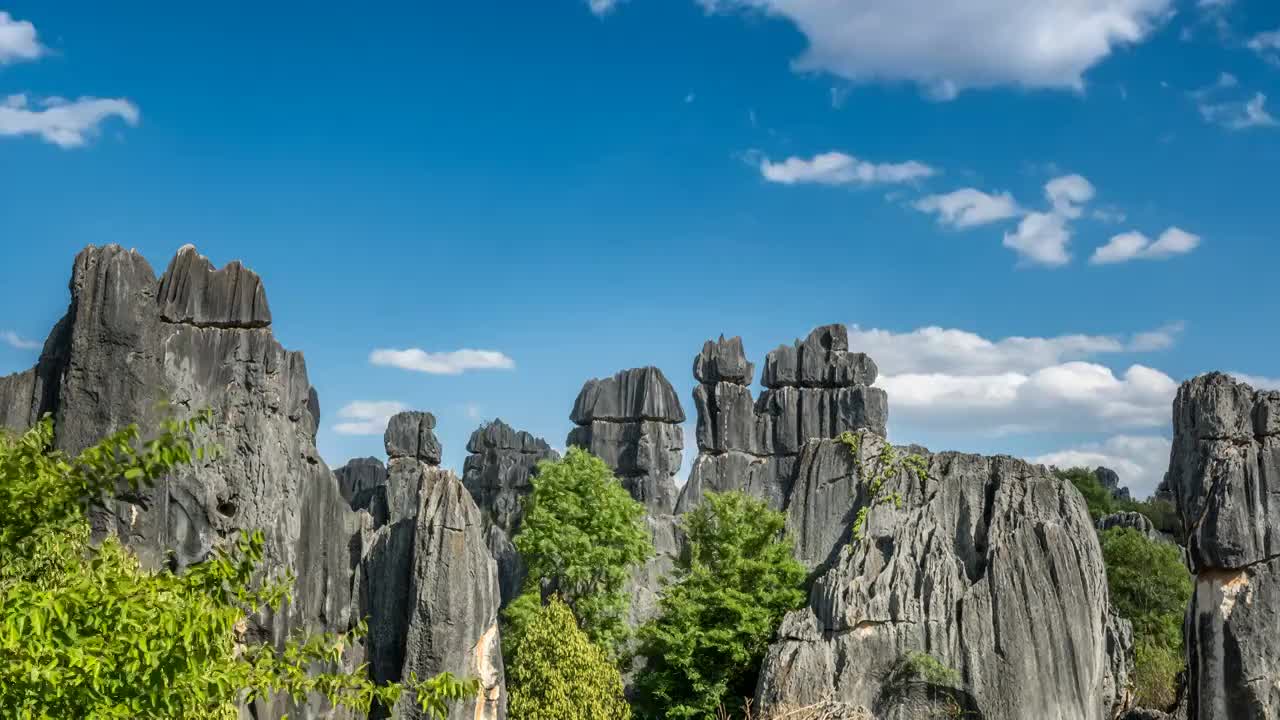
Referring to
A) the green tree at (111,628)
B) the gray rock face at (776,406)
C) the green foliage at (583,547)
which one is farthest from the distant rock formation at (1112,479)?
the green tree at (111,628)

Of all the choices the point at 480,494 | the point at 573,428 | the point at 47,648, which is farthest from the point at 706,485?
the point at 47,648

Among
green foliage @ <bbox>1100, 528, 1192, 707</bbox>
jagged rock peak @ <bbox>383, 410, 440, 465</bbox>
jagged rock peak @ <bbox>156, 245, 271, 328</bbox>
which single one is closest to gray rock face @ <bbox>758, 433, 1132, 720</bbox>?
jagged rock peak @ <bbox>156, 245, 271, 328</bbox>

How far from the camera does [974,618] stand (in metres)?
31.2

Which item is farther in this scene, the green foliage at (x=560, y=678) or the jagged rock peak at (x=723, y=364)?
the jagged rock peak at (x=723, y=364)

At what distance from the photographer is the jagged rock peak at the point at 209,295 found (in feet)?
105

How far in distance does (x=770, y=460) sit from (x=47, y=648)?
70.3 meters

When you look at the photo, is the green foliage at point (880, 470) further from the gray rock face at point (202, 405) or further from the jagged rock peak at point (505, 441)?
the jagged rock peak at point (505, 441)

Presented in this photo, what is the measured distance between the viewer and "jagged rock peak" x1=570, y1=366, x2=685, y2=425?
82375mm

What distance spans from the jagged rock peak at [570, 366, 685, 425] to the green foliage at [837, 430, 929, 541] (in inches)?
1727

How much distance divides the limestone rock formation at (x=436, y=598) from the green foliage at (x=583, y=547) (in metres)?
8.32

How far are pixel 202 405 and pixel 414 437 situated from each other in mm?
62032

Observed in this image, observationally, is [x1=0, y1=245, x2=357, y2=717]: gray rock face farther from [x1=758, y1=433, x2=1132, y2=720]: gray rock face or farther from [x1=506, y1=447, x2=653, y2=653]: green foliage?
[x1=758, y1=433, x2=1132, y2=720]: gray rock face

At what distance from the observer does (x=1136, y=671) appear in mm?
49375

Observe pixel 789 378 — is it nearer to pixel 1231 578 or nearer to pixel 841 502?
pixel 841 502
